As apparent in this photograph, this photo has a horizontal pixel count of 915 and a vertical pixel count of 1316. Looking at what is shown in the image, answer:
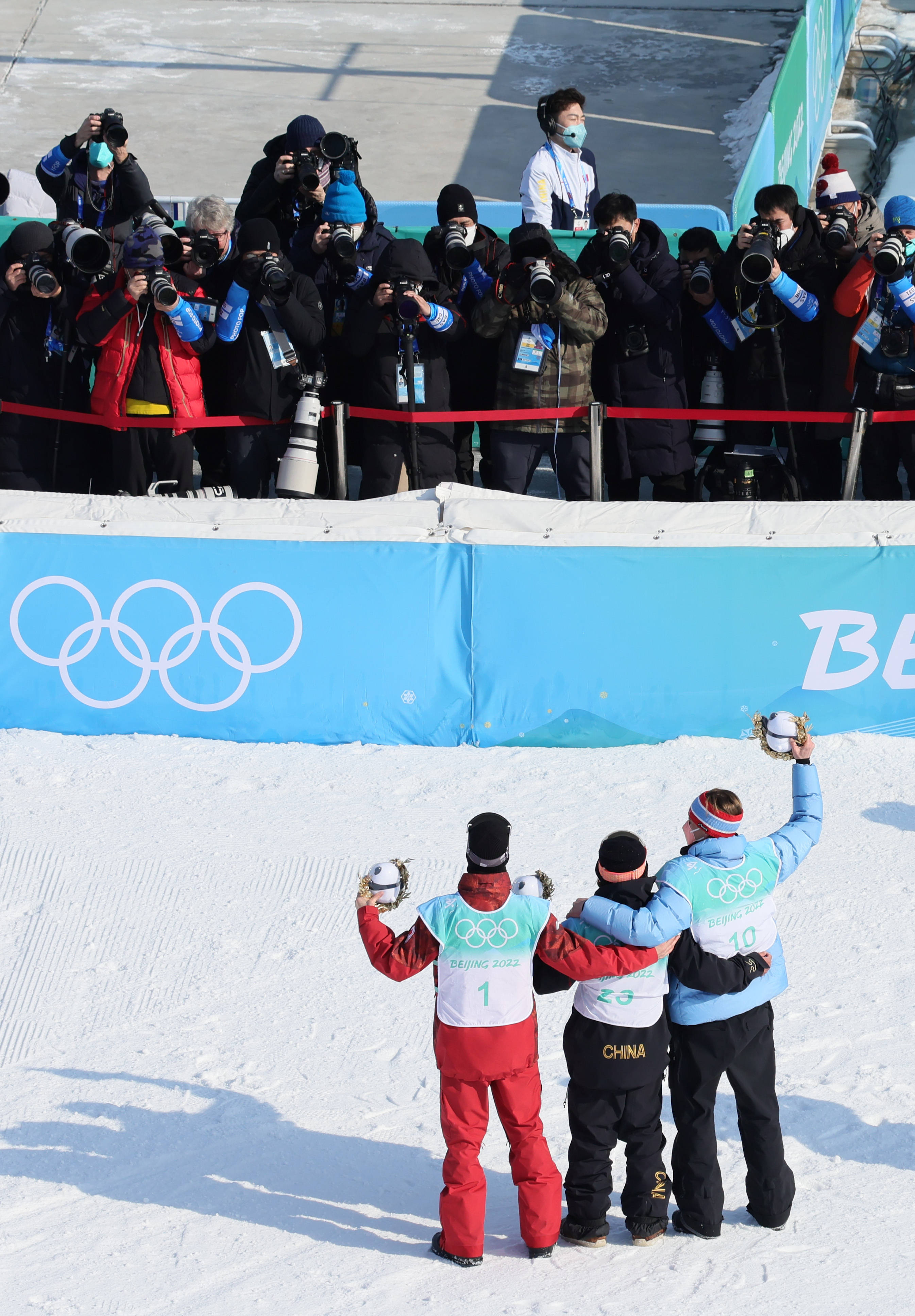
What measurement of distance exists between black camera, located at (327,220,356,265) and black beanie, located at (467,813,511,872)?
188 inches

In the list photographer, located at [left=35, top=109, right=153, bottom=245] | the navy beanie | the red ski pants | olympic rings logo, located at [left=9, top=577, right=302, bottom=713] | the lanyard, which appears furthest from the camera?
the lanyard

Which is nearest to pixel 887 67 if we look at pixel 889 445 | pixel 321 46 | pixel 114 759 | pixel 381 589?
pixel 321 46

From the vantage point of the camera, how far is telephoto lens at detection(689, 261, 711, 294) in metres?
8.33

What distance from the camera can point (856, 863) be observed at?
717 cm

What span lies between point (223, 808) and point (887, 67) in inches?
595

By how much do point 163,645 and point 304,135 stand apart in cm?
357

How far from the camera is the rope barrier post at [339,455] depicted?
8578mm

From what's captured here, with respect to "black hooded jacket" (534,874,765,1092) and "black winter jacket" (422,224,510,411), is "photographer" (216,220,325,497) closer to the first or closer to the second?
"black winter jacket" (422,224,510,411)

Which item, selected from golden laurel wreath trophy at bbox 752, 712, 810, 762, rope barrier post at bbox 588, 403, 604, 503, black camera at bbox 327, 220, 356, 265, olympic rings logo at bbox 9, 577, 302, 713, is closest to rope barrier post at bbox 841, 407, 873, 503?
rope barrier post at bbox 588, 403, 604, 503

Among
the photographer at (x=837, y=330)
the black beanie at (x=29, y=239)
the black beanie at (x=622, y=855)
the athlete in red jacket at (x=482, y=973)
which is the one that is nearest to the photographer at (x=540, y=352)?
the photographer at (x=837, y=330)

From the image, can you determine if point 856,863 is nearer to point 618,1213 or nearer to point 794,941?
point 794,941

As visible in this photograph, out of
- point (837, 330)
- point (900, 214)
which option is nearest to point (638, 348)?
point (837, 330)

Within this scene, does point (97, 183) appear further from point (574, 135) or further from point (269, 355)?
point (574, 135)

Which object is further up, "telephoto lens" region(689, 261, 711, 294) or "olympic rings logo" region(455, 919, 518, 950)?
"telephoto lens" region(689, 261, 711, 294)
